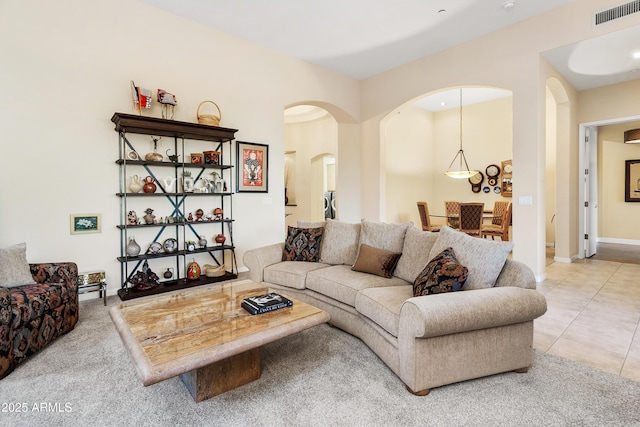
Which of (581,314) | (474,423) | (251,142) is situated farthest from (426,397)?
(251,142)

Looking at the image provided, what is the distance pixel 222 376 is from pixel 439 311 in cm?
129

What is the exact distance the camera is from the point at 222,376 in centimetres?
188

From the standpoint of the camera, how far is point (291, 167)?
939 cm

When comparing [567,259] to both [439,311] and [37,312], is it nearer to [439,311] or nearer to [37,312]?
[439,311]

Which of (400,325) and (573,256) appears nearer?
(400,325)

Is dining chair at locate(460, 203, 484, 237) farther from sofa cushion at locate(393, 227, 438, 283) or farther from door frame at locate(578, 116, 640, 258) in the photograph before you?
sofa cushion at locate(393, 227, 438, 283)

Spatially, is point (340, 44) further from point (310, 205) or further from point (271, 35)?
point (310, 205)

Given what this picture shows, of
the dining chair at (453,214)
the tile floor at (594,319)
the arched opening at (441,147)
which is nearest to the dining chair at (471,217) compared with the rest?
the dining chair at (453,214)

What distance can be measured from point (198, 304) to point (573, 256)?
635 centimetres

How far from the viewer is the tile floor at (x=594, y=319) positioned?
7.78ft

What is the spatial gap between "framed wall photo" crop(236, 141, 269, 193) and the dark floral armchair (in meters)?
2.40

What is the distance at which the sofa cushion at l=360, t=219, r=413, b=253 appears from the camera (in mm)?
3070

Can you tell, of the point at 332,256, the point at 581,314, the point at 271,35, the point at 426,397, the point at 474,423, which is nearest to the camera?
the point at 474,423

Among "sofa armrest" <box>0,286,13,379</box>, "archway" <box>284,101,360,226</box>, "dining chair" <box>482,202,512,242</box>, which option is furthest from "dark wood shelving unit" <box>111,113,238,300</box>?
"dining chair" <box>482,202,512,242</box>
